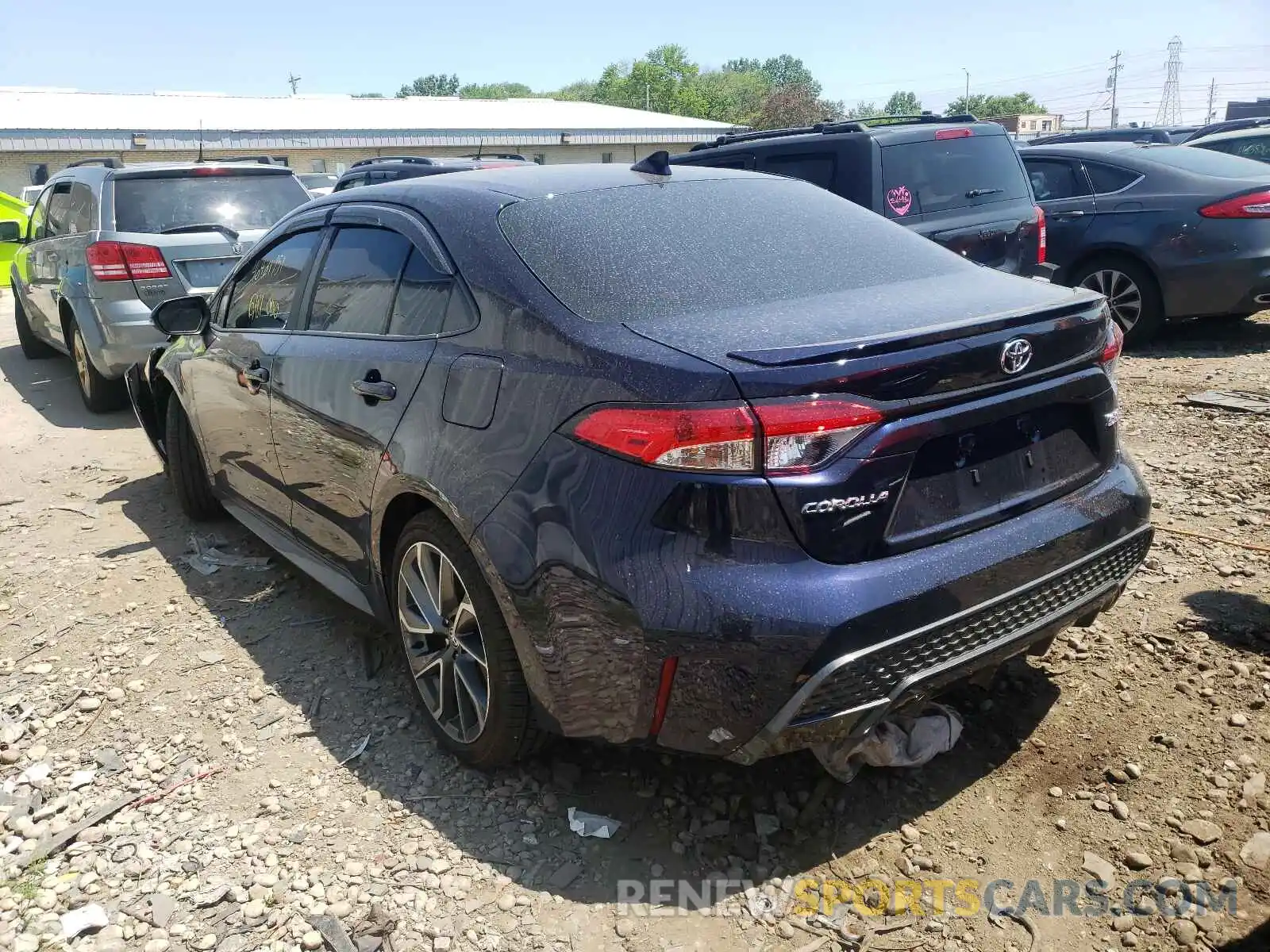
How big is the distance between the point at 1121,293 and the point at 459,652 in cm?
714

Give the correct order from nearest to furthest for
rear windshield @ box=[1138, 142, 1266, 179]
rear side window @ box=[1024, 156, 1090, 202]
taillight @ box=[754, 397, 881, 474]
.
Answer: taillight @ box=[754, 397, 881, 474]
rear windshield @ box=[1138, 142, 1266, 179]
rear side window @ box=[1024, 156, 1090, 202]

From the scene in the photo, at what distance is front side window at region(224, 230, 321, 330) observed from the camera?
12.5 feet

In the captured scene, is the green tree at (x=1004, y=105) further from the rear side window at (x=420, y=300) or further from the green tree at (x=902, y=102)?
the rear side window at (x=420, y=300)

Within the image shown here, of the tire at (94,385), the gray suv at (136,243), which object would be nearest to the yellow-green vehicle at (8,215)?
the gray suv at (136,243)

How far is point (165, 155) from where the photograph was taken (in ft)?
98.9

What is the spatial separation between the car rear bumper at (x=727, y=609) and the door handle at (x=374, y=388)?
71 centimetres

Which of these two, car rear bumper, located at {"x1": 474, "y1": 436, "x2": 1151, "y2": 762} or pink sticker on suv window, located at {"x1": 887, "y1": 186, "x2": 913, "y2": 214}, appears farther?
pink sticker on suv window, located at {"x1": 887, "y1": 186, "x2": 913, "y2": 214}

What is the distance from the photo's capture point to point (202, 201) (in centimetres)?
764

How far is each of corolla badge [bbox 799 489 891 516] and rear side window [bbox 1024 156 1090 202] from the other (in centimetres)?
727

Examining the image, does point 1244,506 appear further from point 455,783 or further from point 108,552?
point 108,552

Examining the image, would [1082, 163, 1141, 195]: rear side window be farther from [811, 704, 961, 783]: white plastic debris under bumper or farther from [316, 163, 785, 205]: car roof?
[811, 704, 961, 783]: white plastic debris under bumper

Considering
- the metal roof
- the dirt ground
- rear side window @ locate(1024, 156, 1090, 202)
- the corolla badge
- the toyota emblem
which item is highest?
the metal roof

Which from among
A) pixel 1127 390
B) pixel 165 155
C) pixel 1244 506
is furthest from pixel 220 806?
pixel 165 155

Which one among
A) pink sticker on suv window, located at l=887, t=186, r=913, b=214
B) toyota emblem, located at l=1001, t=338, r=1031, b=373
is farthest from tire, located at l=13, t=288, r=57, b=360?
toyota emblem, located at l=1001, t=338, r=1031, b=373
